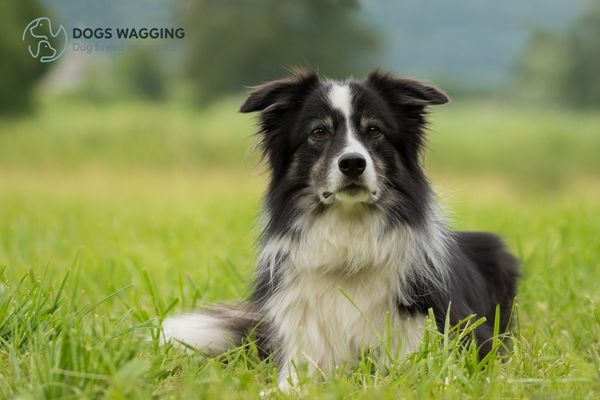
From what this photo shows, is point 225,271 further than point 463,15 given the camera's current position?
No

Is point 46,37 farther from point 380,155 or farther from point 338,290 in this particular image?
point 338,290

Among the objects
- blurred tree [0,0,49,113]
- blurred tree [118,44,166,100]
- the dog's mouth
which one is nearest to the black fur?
the dog's mouth

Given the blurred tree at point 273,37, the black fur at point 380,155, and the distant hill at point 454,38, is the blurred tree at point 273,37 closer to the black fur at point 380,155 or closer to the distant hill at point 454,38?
the distant hill at point 454,38

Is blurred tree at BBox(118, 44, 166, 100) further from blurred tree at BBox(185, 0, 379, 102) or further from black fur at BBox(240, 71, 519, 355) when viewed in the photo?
black fur at BBox(240, 71, 519, 355)

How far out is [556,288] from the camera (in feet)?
17.5

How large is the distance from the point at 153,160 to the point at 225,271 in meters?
13.1

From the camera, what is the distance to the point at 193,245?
777 centimetres

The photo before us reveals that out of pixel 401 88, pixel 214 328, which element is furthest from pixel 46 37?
pixel 401 88

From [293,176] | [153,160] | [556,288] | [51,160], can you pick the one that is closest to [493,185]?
[153,160]

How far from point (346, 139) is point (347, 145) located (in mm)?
61

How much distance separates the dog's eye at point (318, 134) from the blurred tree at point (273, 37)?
1270 cm

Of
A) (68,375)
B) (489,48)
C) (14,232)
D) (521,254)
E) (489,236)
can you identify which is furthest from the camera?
(489,48)

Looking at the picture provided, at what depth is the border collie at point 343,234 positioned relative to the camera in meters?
3.92

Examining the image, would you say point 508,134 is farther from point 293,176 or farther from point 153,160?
point 293,176
